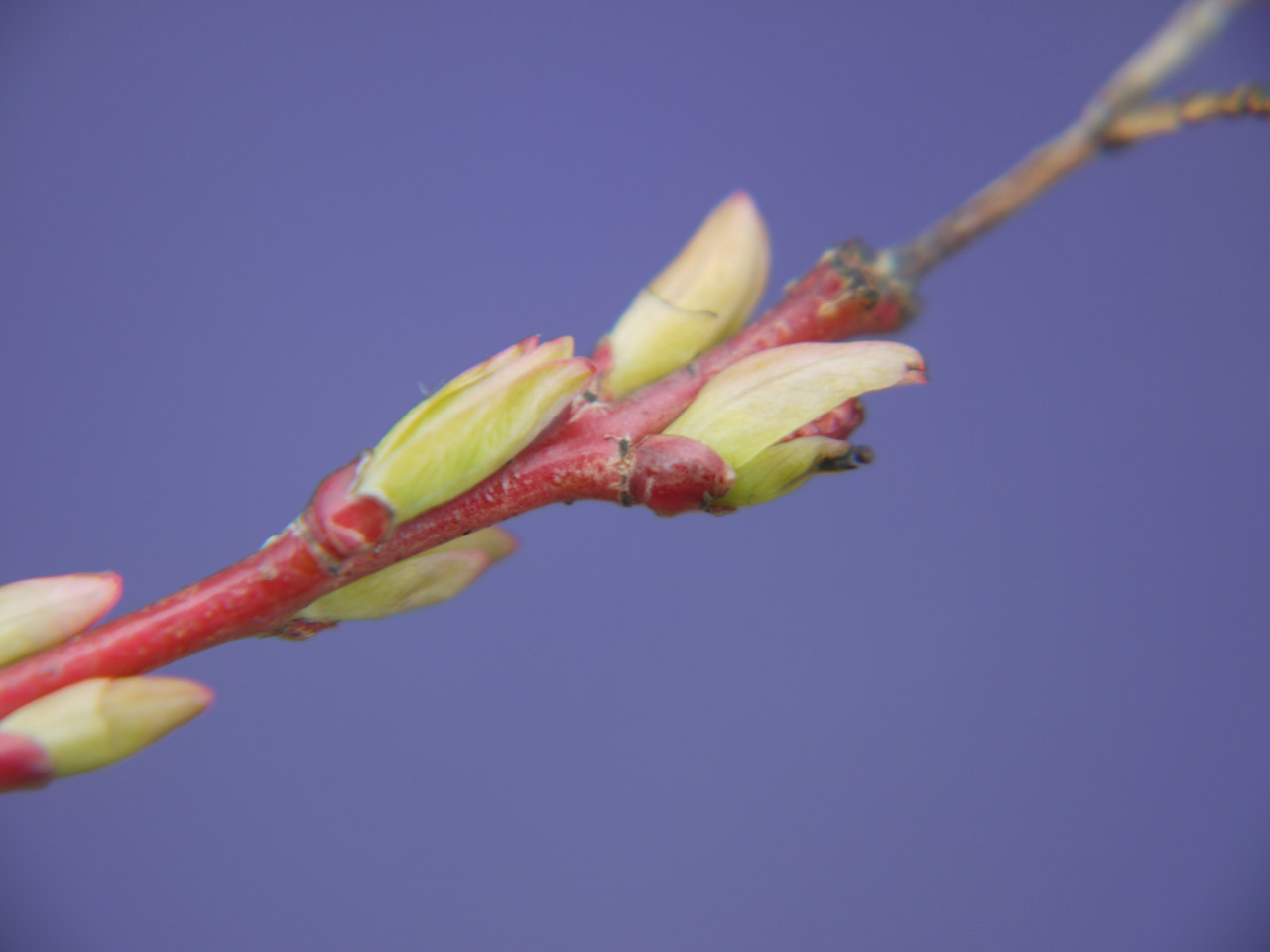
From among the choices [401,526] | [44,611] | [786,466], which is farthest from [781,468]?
[44,611]

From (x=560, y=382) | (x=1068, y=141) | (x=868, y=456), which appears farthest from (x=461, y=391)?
(x=1068, y=141)

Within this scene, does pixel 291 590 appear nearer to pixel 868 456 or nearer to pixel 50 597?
pixel 50 597

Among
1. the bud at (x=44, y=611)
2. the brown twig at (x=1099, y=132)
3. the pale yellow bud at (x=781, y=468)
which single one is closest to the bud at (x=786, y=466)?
the pale yellow bud at (x=781, y=468)

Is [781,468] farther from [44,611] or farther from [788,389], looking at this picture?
[44,611]

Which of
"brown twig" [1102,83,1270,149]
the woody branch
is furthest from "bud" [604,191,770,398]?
"brown twig" [1102,83,1270,149]

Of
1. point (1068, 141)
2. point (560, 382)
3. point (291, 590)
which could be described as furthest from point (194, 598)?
point (1068, 141)
